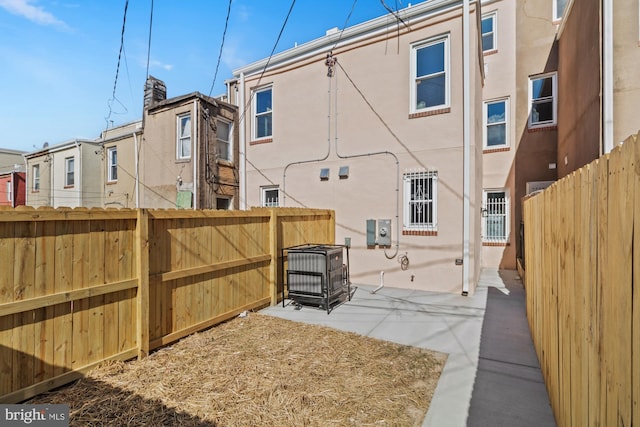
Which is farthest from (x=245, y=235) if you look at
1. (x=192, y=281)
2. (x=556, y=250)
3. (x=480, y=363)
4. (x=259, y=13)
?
(x=259, y=13)

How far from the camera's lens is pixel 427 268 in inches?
275

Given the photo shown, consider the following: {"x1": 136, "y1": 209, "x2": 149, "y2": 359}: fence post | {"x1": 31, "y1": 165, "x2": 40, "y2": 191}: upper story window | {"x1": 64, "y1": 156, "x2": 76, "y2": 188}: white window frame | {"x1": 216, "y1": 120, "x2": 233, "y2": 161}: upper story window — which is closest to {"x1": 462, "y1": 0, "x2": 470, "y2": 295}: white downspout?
{"x1": 136, "y1": 209, "x2": 149, "y2": 359}: fence post

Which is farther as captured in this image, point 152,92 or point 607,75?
point 152,92

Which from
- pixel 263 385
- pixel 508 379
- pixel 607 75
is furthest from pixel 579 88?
pixel 263 385

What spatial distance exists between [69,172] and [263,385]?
17391 millimetres

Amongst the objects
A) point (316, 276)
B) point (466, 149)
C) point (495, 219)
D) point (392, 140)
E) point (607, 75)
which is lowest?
point (316, 276)

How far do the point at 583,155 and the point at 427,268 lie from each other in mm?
4319

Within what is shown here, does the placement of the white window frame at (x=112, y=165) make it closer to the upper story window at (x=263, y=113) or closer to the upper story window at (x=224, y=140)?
the upper story window at (x=224, y=140)

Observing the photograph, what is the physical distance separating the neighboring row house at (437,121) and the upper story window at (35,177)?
1484cm

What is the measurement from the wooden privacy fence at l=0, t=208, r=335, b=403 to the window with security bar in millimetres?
8014

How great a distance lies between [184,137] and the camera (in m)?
11.0

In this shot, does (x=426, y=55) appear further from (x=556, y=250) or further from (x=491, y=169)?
(x=556, y=250)

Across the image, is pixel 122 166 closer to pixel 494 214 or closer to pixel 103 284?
pixel 103 284

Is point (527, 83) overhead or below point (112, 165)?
overhead
